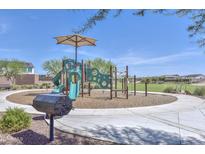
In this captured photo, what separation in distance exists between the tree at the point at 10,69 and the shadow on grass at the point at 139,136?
675 inches

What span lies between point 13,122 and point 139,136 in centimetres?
241

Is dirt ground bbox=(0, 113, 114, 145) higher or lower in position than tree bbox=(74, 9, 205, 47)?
lower

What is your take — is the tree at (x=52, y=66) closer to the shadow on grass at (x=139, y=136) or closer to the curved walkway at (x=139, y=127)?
the curved walkway at (x=139, y=127)

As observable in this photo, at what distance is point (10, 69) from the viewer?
72.0 ft

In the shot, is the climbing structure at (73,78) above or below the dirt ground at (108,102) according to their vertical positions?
above

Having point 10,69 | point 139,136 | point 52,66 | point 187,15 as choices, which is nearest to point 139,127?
point 139,136

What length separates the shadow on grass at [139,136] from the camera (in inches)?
165

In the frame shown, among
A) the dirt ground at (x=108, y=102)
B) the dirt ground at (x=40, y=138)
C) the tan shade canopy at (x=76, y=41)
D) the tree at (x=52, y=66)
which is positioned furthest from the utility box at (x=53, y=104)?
the tree at (x=52, y=66)

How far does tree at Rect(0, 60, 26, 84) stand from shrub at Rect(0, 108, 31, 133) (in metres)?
16.5

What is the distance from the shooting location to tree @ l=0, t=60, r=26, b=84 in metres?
21.1

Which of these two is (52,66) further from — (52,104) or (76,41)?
(52,104)

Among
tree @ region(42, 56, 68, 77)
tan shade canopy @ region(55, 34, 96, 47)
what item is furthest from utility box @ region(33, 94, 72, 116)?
tree @ region(42, 56, 68, 77)

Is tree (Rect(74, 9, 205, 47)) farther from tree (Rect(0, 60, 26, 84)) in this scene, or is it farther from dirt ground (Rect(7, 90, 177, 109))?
tree (Rect(0, 60, 26, 84))
